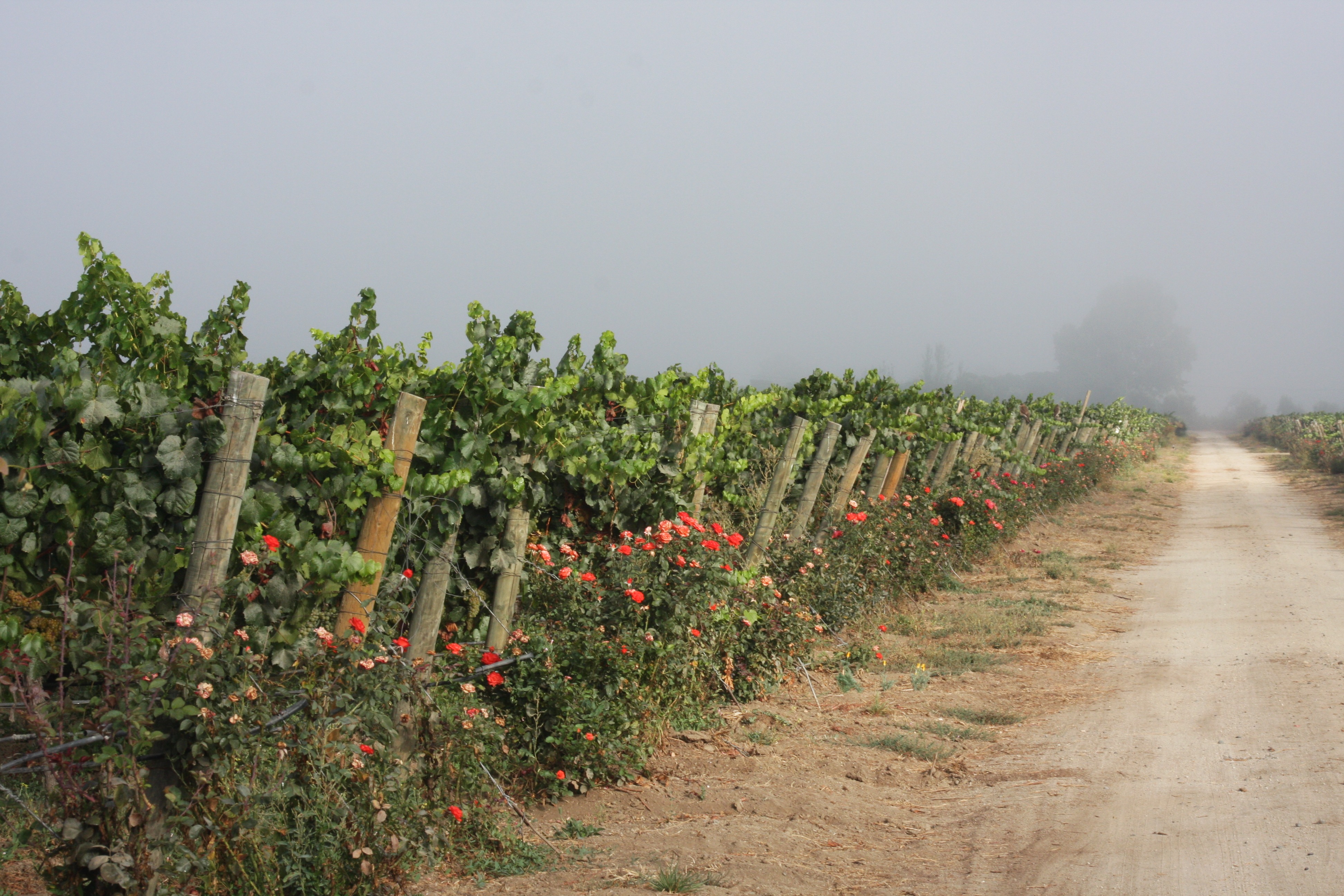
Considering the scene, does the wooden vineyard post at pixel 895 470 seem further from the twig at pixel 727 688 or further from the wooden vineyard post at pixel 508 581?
the wooden vineyard post at pixel 508 581

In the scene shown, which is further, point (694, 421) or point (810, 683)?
point (694, 421)

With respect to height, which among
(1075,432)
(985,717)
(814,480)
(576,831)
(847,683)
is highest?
(1075,432)

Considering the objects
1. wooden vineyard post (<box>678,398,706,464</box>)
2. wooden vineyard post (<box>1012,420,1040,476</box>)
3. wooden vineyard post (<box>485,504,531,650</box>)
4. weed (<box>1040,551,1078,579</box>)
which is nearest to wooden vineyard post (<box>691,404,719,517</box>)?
wooden vineyard post (<box>678,398,706,464</box>)

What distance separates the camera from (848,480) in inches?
367

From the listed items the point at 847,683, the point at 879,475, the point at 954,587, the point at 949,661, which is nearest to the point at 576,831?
the point at 847,683

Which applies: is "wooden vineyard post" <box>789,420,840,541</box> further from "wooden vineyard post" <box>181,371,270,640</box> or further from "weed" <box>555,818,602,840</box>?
"wooden vineyard post" <box>181,371,270,640</box>

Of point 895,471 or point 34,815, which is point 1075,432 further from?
point 34,815

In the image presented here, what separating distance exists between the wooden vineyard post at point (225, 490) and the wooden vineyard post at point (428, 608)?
1048 millimetres

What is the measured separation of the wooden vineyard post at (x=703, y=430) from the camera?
691 cm

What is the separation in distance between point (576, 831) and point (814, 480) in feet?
16.1

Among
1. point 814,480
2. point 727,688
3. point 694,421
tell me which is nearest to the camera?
point 727,688

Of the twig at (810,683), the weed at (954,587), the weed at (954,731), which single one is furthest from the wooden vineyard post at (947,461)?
the weed at (954,731)

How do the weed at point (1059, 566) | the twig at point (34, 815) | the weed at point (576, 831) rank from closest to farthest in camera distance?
1. the twig at point (34, 815)
2. the weed at point (576, 831)
3. the weed at point (1059, 566)

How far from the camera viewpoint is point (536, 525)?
5699 millimetres
